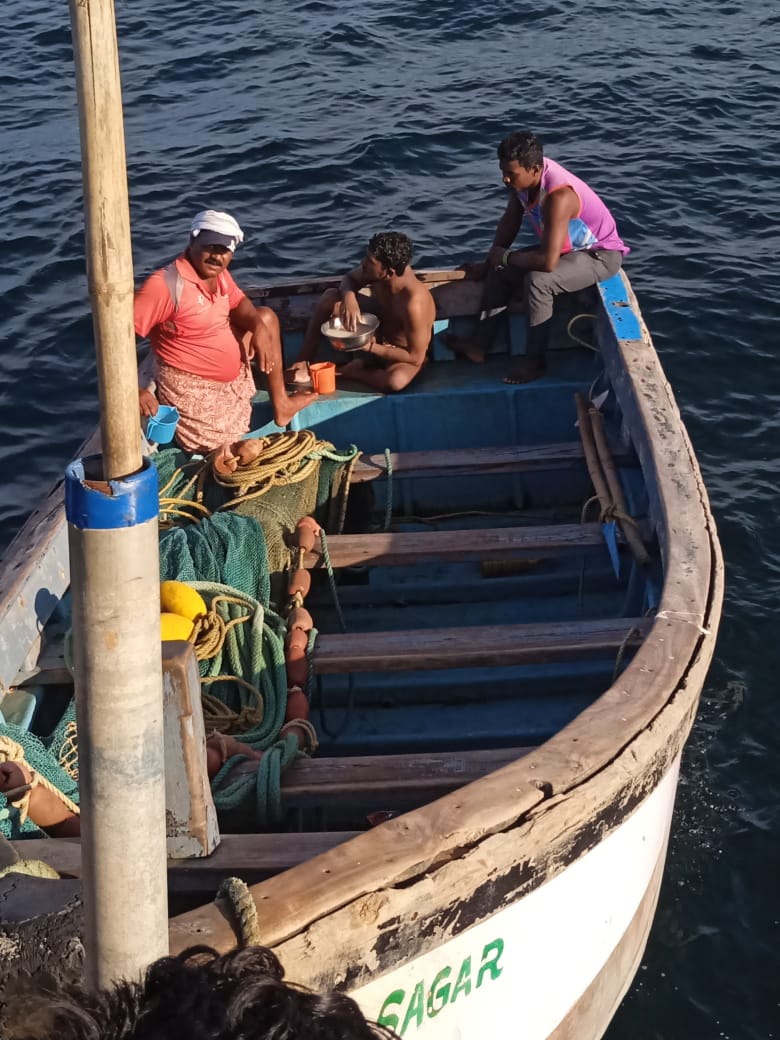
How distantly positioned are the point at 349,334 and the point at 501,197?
5.72 m

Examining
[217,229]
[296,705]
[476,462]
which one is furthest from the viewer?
[476,462]

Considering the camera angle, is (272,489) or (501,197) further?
(501,197)

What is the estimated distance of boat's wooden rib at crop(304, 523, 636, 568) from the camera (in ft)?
18.0

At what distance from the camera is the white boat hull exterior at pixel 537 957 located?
313cm

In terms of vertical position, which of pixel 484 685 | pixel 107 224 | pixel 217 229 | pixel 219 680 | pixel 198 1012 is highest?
pixel 107 224

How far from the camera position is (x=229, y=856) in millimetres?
3188

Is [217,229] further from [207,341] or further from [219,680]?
[219,680]

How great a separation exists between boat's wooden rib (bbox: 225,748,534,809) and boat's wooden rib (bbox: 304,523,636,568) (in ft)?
5.35

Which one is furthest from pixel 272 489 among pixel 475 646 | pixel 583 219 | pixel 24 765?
pixel 583 219

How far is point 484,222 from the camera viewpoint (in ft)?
37.5

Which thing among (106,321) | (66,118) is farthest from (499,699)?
(66,118)

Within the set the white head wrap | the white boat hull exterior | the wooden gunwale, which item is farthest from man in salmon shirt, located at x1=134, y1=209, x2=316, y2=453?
the white boat hull exterior

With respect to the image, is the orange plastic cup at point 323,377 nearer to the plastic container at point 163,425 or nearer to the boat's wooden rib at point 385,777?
the plastic container at point 163,425

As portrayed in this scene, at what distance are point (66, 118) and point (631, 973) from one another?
12.9m
